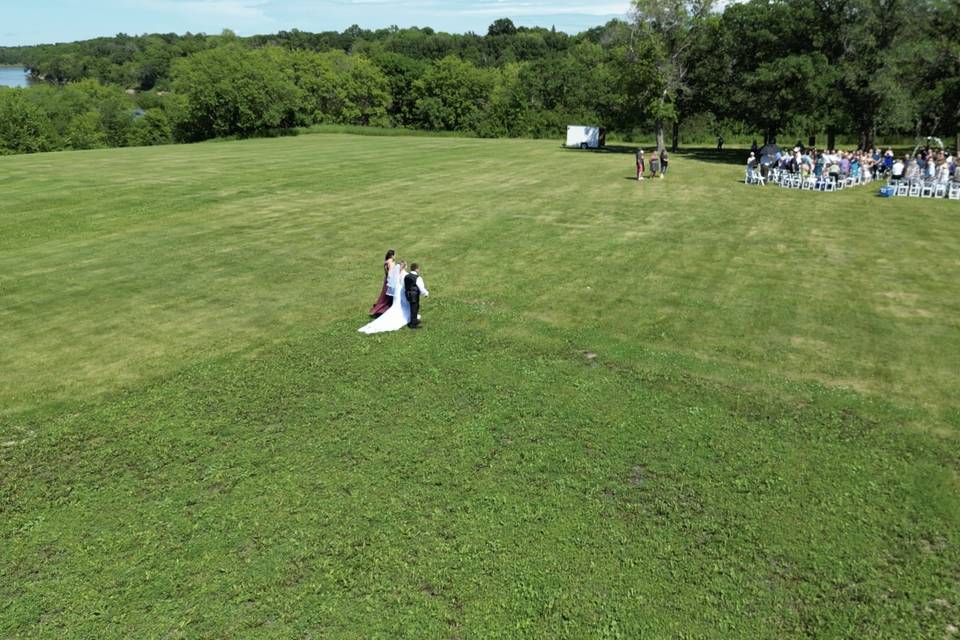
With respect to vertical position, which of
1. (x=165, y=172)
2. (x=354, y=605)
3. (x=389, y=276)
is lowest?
(x=354, y=605)

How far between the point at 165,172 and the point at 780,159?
35705mm

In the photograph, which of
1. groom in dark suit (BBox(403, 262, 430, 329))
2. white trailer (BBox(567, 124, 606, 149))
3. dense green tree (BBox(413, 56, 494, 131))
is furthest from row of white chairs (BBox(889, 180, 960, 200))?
dense green tree (BBox(413, 56, 494, 131))

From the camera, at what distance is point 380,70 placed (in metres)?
114

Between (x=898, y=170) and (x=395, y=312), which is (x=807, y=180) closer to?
(x=898, y=170)

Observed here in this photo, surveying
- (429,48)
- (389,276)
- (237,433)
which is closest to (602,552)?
(237,433)

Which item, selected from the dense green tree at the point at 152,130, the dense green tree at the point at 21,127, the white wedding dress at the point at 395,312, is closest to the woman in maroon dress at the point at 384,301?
the white wedding dress at the point at 395,312

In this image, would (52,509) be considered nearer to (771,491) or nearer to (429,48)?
(771,491)

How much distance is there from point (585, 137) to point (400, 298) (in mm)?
50663

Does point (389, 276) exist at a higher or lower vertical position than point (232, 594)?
higher

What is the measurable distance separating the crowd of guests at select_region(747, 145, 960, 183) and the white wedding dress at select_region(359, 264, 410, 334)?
1021 inches

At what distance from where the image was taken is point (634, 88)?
167 ft

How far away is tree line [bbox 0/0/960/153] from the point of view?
40.4m

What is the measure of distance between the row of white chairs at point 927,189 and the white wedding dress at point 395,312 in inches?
1040

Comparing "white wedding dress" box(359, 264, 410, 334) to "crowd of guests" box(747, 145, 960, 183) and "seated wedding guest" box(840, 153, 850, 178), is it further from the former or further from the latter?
"seated wedding guest" box(840, 153, 850, 178)
